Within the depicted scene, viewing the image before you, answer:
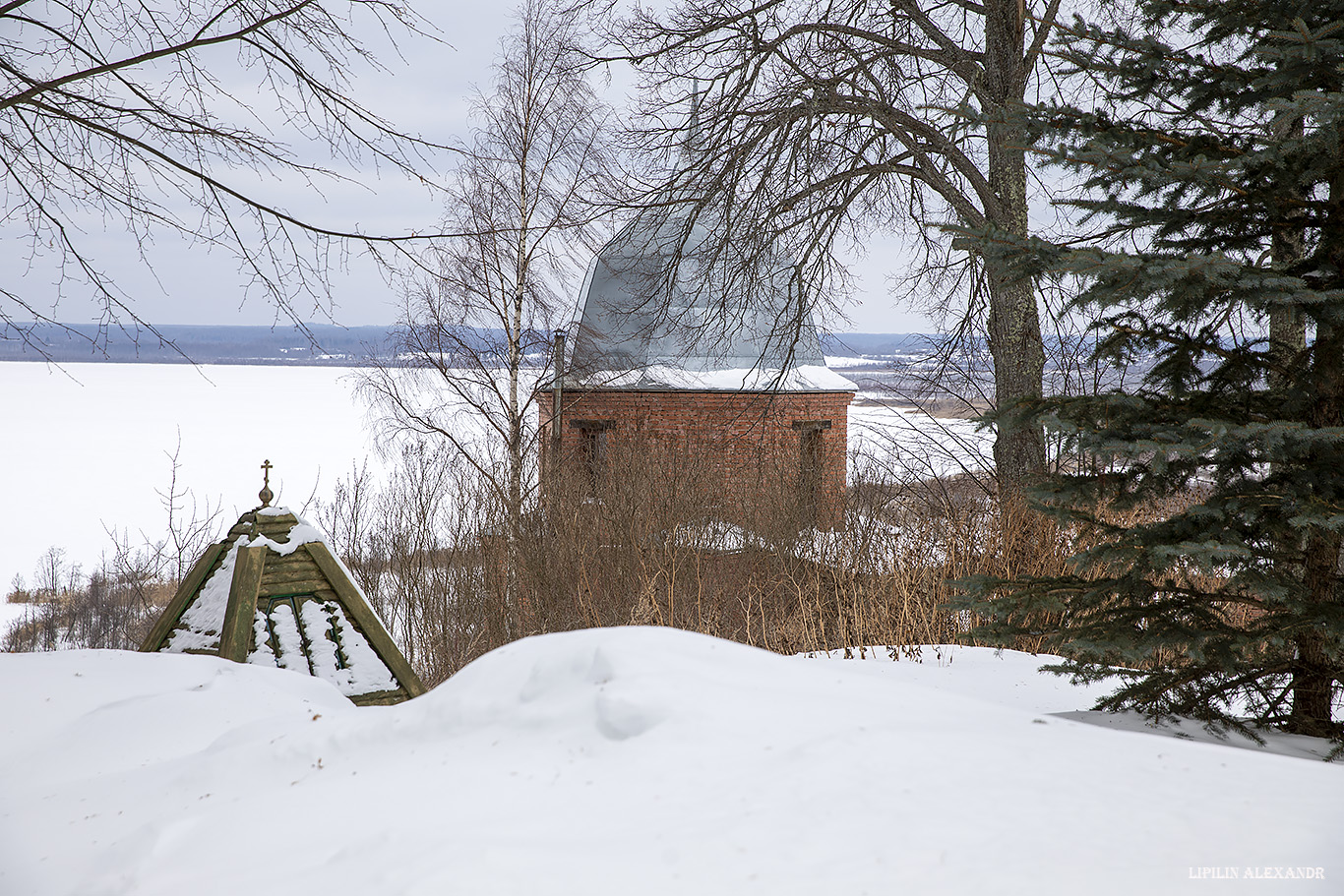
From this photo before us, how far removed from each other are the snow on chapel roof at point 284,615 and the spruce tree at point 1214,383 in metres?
3.96

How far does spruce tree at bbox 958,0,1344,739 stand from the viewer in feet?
12.6

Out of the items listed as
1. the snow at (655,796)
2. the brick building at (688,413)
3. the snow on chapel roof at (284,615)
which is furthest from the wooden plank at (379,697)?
the brick building at (688,413)

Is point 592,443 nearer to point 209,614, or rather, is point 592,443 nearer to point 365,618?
point 365,618

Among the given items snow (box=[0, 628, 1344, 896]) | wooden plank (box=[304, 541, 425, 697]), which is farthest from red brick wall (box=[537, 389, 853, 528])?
snow (box=[0, 628, 1344, 896])

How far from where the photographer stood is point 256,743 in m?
2.96

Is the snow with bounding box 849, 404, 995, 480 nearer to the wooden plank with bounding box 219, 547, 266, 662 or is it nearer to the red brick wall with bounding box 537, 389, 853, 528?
the red brick wall with bounding box 537, 389, 853, 528

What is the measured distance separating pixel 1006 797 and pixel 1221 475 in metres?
2.69

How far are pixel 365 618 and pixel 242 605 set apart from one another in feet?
2.67

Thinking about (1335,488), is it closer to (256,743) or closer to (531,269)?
(256,743)

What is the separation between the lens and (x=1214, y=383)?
177 inches

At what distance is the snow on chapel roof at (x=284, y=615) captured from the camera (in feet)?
19.3

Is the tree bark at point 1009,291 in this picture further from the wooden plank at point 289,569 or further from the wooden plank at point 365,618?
the wooden plank at point 289,569

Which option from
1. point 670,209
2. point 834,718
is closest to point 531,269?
point 670,209

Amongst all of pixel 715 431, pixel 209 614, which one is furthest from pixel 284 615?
pixel 715 431
